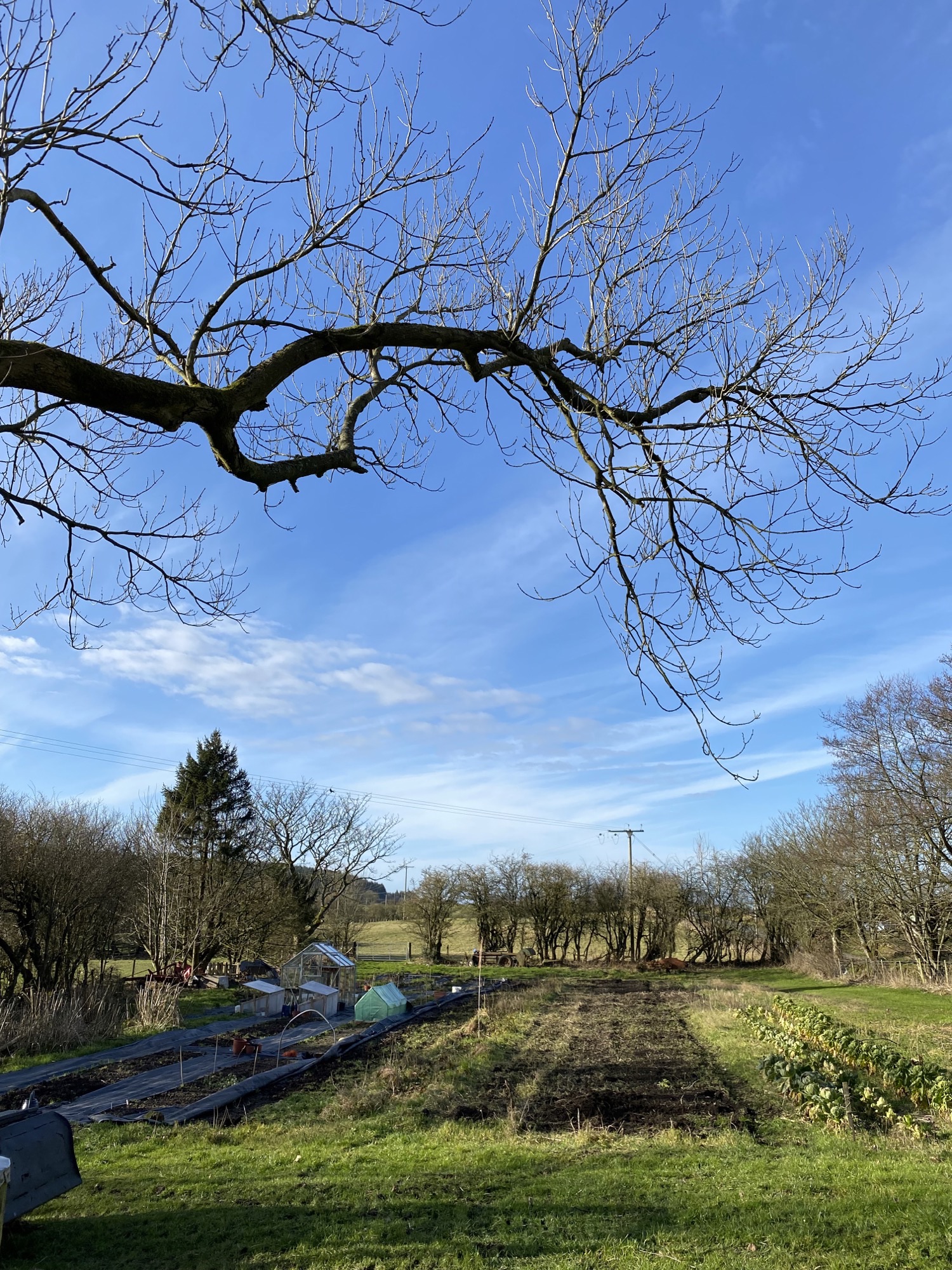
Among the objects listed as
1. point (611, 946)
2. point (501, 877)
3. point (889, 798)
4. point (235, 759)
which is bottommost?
point (611, 946)

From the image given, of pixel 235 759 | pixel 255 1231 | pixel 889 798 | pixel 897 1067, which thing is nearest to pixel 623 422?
pixel 255 1231

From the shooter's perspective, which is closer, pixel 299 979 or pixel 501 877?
pixel 299 979

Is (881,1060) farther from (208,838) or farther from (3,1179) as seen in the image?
(208,838)

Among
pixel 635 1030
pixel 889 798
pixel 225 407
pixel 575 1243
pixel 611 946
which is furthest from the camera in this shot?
pixel 611 946

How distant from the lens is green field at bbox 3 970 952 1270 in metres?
4.62

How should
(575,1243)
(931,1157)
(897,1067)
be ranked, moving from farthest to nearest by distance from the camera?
1. (897,1067)
2. (931,1157)
3. (575,1243)

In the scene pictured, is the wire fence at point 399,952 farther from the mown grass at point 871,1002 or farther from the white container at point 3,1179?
the white container at point 3,1179

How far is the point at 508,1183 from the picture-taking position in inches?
229

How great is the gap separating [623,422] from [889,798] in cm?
2422

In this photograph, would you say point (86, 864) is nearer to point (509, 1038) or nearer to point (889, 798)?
point (509, 1038)

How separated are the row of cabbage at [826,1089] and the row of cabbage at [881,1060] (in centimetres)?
22

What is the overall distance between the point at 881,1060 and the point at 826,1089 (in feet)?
7.70

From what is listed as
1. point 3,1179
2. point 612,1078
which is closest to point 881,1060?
point 612,1078

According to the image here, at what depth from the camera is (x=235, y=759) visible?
3347 cm
